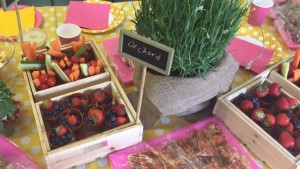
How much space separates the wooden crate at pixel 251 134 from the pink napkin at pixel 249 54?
0.51ft

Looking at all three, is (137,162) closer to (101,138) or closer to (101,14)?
(101,138)

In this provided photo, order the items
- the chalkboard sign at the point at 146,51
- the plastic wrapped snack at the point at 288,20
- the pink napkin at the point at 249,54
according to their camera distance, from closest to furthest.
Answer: the chalkboard sign at the point at 146,51, the pink napkin at the point at 249,54, the plastic wrapped snack at the point at 288,20

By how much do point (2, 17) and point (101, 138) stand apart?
27.4 inches

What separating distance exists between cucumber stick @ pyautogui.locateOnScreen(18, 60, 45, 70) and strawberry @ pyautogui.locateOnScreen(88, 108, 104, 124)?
0.22 metres

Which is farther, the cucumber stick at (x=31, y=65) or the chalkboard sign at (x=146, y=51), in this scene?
the cucumber stick at (x=31, y=65)

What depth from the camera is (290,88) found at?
0.97 m

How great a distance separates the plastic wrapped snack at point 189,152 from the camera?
82cm

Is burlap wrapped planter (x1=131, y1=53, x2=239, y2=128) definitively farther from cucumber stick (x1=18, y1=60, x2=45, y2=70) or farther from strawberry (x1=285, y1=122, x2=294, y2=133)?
cucumber stick (x1=18, y1=60, x2=45, y2=70)

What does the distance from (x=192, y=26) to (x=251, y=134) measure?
340mm

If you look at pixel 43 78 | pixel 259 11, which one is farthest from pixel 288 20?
pixel 43 78

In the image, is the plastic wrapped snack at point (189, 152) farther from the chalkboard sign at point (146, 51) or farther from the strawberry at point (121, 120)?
the chalkboard sign at point (146, 51)

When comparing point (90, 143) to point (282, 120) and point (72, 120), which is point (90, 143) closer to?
point (72, 120)

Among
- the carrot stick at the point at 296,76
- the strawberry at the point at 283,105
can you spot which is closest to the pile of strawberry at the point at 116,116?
the strawberry at the point at 283,105

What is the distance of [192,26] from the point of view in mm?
754
